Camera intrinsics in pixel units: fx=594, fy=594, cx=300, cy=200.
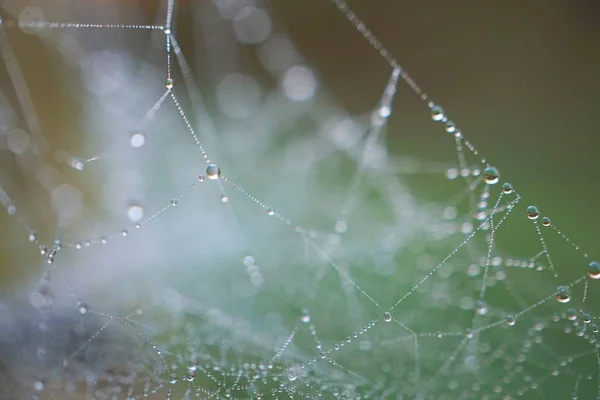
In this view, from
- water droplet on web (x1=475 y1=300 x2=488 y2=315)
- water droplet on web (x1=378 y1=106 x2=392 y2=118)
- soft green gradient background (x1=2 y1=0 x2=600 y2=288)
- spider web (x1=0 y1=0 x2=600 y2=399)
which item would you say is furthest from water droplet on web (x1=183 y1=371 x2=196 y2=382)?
water droplet on web (x1=378 y1=106 x2=392 y2=118)

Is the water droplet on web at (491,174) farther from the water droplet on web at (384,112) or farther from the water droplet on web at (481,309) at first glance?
the water droplet on web at (384,112)

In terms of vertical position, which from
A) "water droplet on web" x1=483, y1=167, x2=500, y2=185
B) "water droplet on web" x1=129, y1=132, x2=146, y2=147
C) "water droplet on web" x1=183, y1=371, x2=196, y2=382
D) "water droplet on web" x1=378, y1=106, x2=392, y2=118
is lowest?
"water droplet on web" x1=183, y1=371, x2=196, y2=382

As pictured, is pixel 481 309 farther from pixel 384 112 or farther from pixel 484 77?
pixel 484 77

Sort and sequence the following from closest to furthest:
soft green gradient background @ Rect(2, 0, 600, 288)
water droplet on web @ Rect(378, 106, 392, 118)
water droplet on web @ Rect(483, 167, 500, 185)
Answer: water droplet on web @ Rect(483, 167, 500, 185), soft green gradient background @ Rect(2, 0, 600, 288), water droplet on web @ Rect(378, 106, 392, 118)

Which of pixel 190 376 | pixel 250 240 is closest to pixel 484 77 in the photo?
pixel 250 240

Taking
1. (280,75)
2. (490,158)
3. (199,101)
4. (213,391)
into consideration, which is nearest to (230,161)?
(199,101)

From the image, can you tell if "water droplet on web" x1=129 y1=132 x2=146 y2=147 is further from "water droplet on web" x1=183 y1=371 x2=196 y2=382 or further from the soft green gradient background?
"water droplet on web" x1=183 y1=371 x2=196 y2=382

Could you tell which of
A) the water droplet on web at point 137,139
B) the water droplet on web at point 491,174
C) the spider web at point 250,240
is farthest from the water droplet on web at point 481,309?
the water droplet on web at point 137,139
